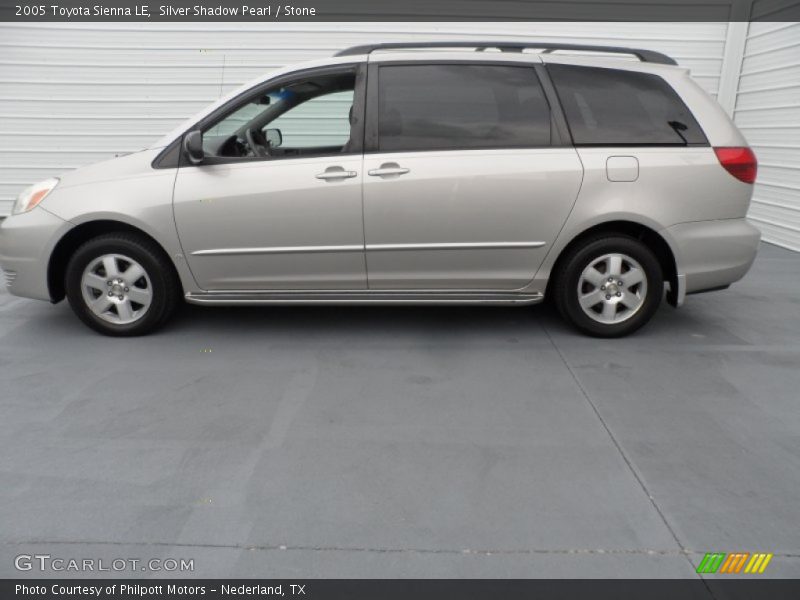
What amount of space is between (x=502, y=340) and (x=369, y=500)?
76.2 inches

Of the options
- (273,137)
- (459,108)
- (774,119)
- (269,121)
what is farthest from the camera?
(774,119)

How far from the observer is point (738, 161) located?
3.99 meters

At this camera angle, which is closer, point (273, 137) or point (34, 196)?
point (34, 196)

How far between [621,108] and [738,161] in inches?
30.6

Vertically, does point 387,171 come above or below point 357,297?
above

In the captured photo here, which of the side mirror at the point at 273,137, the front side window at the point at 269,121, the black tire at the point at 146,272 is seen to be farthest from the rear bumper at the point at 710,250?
the black tire at the point at 146,272

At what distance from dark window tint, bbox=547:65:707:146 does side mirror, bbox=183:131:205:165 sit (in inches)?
85.5

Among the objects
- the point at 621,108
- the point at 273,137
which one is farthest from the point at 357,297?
the point at 621,108

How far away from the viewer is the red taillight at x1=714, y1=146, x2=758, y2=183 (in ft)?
13.1
